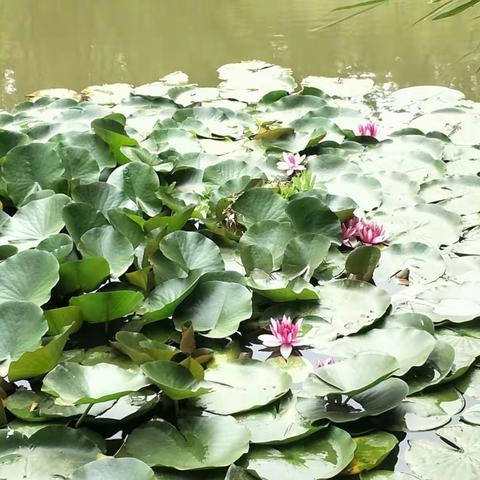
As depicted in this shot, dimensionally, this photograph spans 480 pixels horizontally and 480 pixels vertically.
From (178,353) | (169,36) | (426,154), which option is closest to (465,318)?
(178,353)

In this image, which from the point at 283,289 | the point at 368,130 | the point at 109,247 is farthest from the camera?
the point at 368,130

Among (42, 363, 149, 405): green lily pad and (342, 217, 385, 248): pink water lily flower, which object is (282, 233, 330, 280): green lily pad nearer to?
(342, 217, 385, 248): pink water lily flower

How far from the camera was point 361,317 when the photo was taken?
129 centimetres

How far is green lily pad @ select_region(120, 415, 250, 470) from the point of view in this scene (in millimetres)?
953

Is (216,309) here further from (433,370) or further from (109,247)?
(433,370)

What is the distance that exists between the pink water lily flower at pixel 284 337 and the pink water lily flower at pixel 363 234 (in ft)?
1.36

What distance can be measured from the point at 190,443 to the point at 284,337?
12.0 inches

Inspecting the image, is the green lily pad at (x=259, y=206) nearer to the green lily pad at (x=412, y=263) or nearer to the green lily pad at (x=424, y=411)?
the green lily pad at (x=412, y=263)

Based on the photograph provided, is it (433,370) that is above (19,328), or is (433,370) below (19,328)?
below

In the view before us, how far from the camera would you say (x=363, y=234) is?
1.59 metres

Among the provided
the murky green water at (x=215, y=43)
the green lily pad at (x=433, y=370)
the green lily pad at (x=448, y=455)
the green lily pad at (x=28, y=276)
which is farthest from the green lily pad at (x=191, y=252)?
the murky green water at (x=215, y=43)

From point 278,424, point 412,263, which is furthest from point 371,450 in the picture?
point 412,263

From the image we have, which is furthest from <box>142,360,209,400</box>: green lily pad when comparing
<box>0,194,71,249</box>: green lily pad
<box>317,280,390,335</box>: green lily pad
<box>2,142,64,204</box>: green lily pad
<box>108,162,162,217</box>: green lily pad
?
<box>2,142,64,204</box>: green lily pad

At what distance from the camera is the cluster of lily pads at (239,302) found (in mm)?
997
